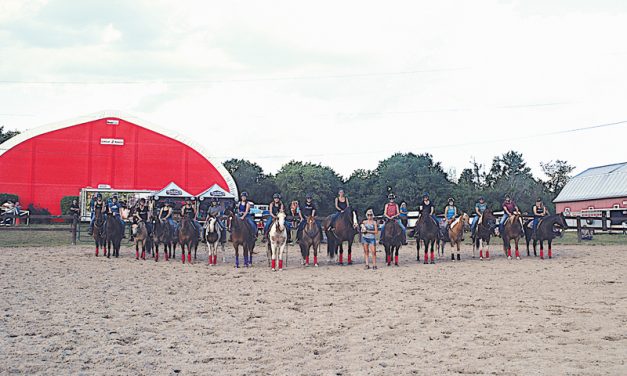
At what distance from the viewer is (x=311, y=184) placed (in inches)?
2562

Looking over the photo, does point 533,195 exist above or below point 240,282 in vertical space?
above

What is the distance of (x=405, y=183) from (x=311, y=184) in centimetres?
1304

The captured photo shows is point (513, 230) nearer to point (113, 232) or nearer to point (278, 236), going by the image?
point (278, 236)

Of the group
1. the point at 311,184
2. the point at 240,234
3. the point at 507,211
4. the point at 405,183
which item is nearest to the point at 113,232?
the point at 240,234

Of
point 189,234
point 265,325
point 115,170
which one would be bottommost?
point 265,325

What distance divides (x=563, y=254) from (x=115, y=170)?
1299 inches

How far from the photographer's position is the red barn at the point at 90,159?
4312cm

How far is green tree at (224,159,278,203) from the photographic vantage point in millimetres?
70312

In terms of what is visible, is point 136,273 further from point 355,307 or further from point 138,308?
point 355,307

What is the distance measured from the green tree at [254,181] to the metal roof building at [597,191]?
31698 millimetres

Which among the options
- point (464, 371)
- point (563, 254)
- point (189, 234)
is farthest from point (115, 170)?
point (464, 371)

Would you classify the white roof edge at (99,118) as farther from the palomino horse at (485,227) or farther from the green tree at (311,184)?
the palomino horse at (485,227)

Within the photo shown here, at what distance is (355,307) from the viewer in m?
11.5

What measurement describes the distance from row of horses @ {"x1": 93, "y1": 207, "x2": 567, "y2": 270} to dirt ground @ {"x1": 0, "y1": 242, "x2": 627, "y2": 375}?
61.1 inches
